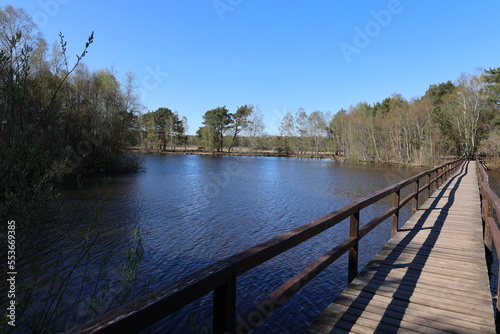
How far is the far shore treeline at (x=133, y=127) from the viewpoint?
10.3 ft

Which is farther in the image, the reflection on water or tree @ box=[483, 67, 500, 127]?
tree @ box=[483, 67, 500, 127]

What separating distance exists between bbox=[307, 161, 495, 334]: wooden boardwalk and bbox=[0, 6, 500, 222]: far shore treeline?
11.5ft

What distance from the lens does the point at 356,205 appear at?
12.6ft

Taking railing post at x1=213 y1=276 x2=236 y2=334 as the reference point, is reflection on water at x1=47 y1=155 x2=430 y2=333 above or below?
below

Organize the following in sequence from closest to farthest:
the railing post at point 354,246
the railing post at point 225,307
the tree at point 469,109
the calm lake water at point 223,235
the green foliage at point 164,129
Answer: the railing post at point 225,307
the railing post at point 354,246
the calm lake water at point 223,235
the tree at point 469,109
the green foliage at point 164,129

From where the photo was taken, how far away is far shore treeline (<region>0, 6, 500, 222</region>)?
3.14 m

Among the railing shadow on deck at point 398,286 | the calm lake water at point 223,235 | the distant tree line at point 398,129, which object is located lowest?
the calm lake water at point 223,235

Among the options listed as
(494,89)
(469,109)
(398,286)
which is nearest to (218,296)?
(398,286)

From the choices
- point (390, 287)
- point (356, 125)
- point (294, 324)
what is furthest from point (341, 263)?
point (356, 125)

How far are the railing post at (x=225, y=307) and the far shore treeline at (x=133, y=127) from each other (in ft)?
6.51

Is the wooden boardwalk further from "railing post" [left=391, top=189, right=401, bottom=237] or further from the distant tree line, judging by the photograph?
the distant tree line

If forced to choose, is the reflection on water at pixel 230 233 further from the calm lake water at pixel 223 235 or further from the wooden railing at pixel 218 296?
the wooden railing at pixel 218 296

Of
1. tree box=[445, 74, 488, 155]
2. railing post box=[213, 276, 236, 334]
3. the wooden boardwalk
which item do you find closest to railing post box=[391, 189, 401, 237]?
the wooden boardwalk

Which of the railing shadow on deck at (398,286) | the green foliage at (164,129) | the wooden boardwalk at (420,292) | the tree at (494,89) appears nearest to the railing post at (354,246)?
the wooden boardwalk at (420,292)
